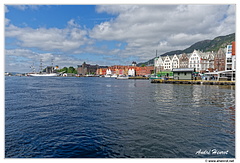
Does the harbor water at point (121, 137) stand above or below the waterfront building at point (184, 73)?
below

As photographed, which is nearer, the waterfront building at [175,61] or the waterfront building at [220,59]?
the waterfront building at [220,59]

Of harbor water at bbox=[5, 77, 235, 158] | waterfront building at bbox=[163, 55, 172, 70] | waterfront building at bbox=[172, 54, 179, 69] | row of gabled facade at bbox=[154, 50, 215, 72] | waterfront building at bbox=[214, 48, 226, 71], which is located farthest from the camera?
waterfront building at bbox=[163, 55, 172, 70]

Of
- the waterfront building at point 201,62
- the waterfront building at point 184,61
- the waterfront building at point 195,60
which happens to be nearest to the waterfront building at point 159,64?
the waterfront building at point 184,61

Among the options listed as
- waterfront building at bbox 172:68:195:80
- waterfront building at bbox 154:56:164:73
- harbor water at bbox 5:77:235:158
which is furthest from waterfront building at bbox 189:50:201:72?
harbor water at bbox 5:77:235:158

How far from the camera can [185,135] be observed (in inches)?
430

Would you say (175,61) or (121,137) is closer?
(121,137)

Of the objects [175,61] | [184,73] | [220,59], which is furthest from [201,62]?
[184,73]

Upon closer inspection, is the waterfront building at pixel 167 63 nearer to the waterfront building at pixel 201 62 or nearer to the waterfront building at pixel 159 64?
the waterfront building at pixel 159 64

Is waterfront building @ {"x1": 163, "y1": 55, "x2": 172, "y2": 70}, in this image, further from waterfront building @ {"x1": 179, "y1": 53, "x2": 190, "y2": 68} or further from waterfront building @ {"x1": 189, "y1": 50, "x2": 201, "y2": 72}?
waterfront building @ {"x1": 189, "y1": 50, "x2": 201, "y2": 72}

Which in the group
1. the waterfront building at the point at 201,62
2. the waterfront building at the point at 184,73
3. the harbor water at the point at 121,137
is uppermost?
the waterfront building at the point at 201,62

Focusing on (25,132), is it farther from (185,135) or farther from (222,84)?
(222,84)

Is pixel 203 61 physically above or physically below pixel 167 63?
below

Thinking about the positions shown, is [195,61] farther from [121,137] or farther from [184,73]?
[121,137]

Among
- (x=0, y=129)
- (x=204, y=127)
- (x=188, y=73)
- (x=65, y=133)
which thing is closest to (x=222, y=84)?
(x=188, y=73)
